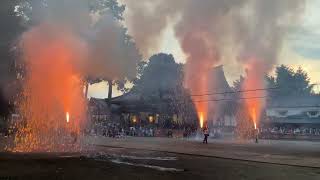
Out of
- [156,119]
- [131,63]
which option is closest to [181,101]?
[156,119]

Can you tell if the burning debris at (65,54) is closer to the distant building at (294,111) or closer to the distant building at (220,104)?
the distant building at (220,104)

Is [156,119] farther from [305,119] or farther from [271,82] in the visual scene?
[271,82]

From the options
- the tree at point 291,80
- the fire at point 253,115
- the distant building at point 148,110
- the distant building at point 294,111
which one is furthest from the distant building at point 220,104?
the tree at point 291,80

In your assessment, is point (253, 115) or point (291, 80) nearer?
point (253, 115)

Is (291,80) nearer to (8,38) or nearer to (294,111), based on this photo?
(294,111)

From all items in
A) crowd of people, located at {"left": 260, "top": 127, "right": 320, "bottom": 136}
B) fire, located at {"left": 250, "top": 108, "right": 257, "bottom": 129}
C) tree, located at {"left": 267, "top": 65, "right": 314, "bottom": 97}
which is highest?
tree, located at {"left": 267, "top": 65, "right": 314, "bottom": 97}

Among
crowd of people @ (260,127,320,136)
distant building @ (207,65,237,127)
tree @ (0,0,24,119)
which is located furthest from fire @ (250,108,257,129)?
tree @ (0,0,24,119)

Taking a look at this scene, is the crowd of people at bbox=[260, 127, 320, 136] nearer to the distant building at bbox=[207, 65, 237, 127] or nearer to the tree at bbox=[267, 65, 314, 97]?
the distant building at bbox=[207, 65, 237, 127]

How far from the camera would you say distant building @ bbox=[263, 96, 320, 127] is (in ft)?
212

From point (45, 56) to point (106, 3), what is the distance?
12225 mm

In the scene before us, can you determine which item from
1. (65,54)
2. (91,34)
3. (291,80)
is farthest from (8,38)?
(291,80)

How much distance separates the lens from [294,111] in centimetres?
6669

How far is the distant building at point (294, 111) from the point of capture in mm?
64562

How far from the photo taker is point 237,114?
6325 cm
